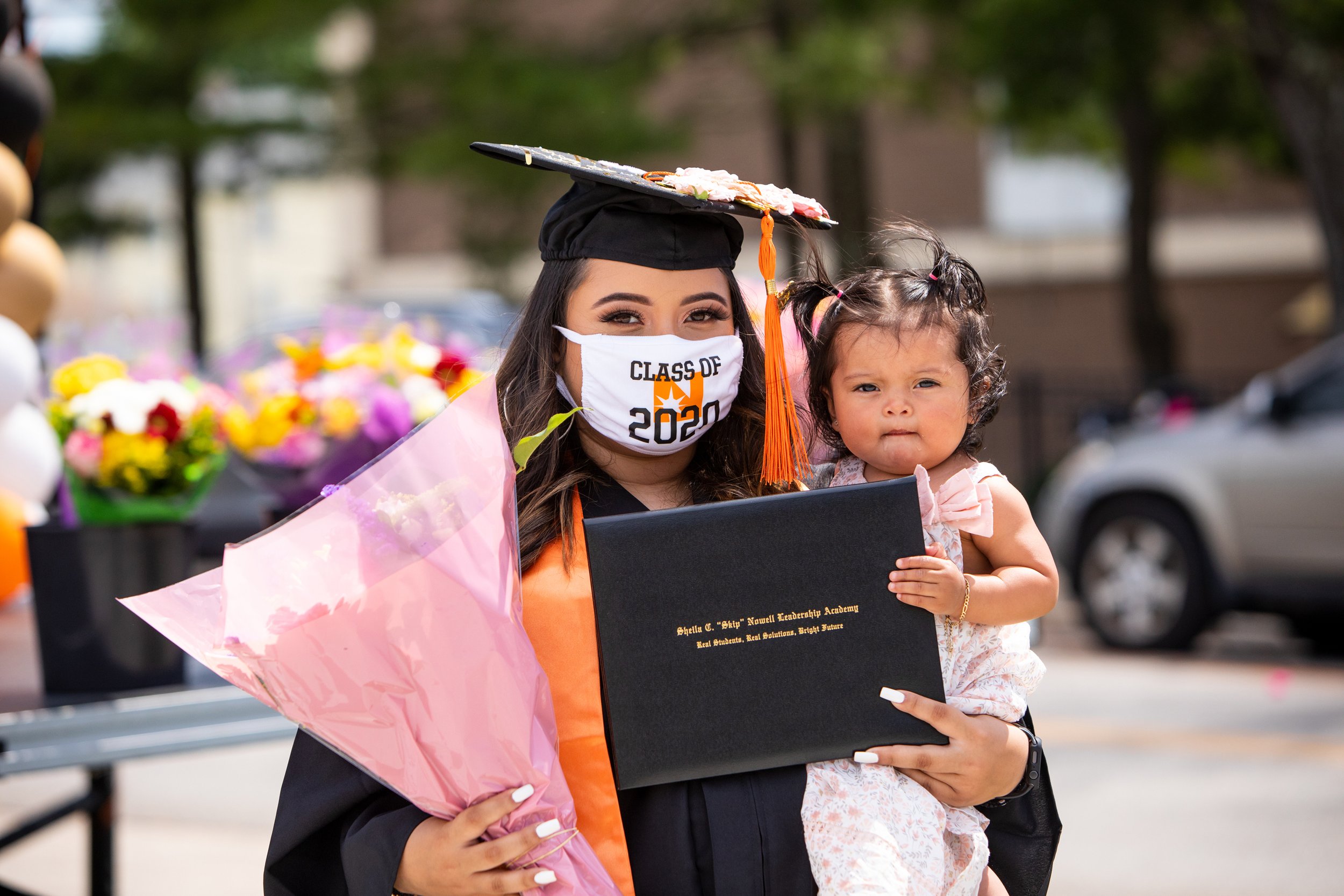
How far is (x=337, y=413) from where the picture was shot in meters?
3.50

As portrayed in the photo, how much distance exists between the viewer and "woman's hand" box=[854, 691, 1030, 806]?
1926 millimetres

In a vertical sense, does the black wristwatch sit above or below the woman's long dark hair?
below

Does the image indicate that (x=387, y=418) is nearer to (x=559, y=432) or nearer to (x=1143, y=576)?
(x=559, y=432)

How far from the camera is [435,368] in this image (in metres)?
3.62

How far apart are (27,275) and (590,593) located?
3239 mm

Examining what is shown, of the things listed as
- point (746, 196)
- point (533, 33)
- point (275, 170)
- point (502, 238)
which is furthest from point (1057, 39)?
point (746, 196)

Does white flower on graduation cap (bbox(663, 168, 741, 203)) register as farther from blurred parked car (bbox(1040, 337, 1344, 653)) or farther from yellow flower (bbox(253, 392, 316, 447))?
blurred parked car (bbox(1040, 337, 1344, 653))

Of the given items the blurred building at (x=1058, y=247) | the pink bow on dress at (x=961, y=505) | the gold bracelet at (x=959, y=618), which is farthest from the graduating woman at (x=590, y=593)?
the blurred building at (x=1058, y=247)

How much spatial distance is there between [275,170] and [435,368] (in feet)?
38.0

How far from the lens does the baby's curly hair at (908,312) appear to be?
2.13 metres

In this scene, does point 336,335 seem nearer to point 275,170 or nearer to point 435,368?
point 435,368

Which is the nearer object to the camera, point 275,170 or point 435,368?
point 435,368

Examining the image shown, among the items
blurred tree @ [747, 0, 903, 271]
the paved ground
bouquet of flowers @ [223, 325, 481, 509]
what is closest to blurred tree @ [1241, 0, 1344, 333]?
blurred tree @ [747, 0, 903, 271]

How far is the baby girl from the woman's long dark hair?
113 mm
